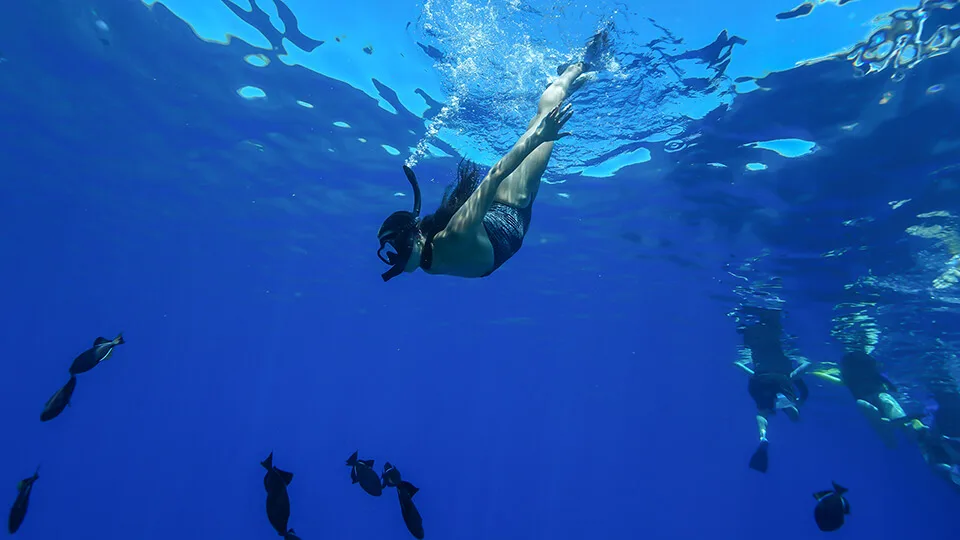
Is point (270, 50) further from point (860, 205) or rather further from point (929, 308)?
point (929, 308)

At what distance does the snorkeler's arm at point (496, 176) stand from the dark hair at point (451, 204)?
18 centimetres

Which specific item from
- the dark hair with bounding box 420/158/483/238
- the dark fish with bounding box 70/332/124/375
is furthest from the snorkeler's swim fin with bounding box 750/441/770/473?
the dark fish with bounding box 70/332/124/375

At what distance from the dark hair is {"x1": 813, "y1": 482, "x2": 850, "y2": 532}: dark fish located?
5.68m

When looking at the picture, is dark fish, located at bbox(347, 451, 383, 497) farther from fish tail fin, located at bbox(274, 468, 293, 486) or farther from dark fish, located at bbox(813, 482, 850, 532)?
dark fish, located at bbox(813, 482, 850, 532)

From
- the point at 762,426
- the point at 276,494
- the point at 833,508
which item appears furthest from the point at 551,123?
the point at 762,426

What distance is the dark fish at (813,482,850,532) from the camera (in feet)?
20.0

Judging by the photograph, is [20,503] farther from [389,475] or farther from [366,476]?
[389,475]

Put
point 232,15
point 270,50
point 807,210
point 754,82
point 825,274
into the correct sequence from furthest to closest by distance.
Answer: point 825,274, point 807,210, point 270,50, point 232,15, point 754,82

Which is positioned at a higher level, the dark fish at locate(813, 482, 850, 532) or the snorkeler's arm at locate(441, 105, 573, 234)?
the snorkeler's arm at locate(441, 105, 573, 234)

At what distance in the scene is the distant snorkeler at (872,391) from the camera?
61.2 ft

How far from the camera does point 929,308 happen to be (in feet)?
56.0

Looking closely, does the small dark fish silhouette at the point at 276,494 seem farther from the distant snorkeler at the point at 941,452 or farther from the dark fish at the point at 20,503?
the distant snorkeler at the point at 941,452

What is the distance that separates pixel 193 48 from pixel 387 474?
13.0 m

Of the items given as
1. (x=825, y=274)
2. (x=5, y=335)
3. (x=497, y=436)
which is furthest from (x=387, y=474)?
(x=497, y=436)
